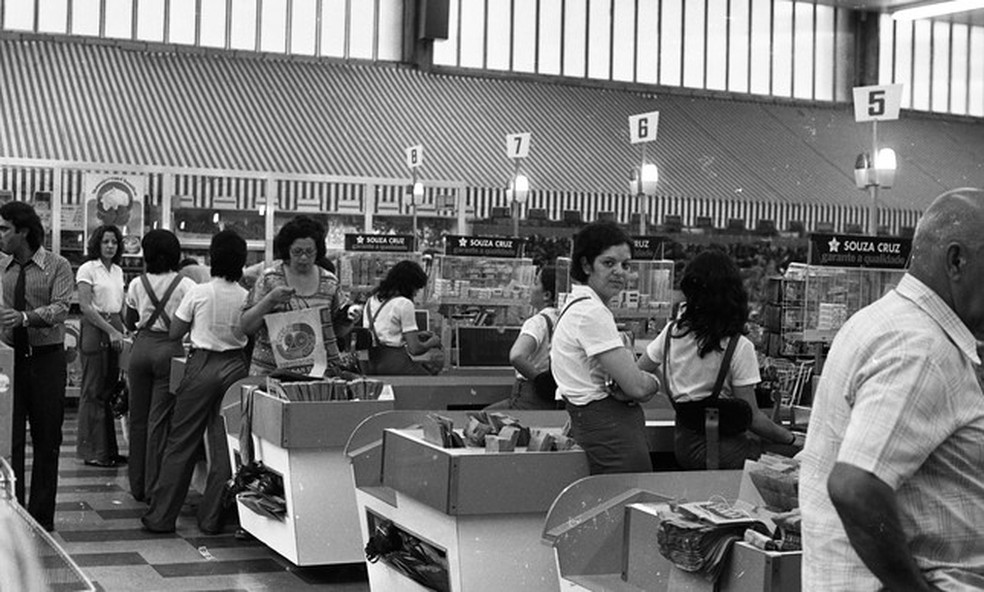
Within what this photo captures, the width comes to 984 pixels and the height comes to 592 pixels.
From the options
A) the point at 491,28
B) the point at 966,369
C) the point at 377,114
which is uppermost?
the point at 491,28

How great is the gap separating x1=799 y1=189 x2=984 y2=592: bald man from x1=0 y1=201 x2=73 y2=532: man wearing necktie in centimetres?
Result: 478

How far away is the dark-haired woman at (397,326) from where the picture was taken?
27.1ft

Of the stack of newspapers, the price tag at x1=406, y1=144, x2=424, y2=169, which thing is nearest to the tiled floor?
the stack of newspapers

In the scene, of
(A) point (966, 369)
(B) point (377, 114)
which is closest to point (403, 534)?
(A) point (966, 369)

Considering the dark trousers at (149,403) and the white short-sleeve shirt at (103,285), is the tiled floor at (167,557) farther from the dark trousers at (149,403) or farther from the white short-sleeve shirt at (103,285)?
the white short-sleeve shirt at (103,285)

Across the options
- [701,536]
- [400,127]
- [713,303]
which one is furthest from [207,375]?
[400,127]

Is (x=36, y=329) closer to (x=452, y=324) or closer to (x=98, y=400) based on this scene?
(x=98, y=400)

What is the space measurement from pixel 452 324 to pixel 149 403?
3.57 meters

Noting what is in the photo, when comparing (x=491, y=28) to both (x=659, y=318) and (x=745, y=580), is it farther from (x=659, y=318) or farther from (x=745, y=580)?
(x=745, y=580)

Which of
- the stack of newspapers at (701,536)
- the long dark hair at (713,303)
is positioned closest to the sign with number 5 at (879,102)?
the long dark hair at (713,303)

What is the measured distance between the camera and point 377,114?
1950cm

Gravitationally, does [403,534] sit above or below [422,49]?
below

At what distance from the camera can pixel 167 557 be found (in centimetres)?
620

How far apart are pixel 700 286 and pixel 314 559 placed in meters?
2.11
